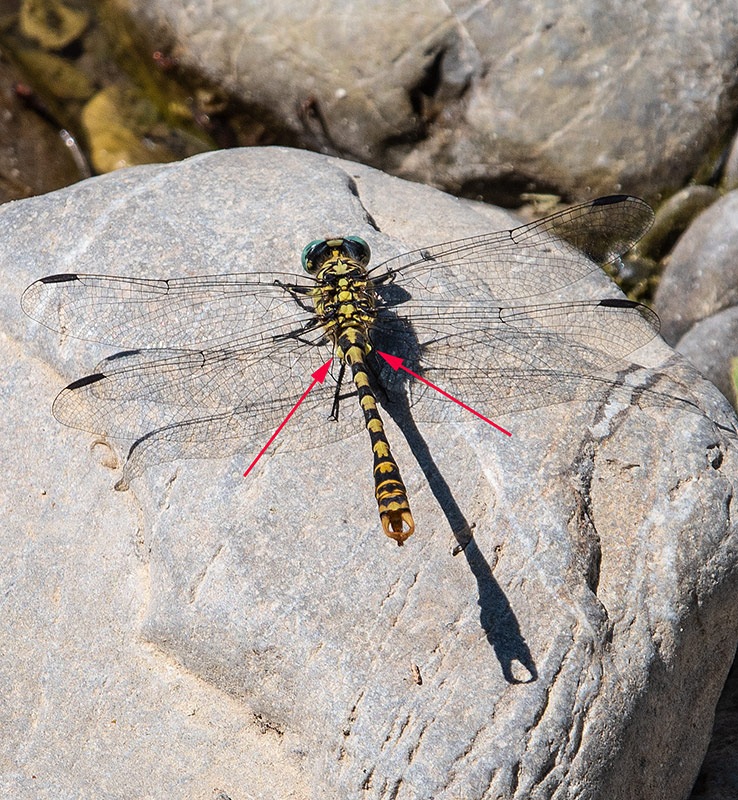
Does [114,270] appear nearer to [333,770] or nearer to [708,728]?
[333,770]

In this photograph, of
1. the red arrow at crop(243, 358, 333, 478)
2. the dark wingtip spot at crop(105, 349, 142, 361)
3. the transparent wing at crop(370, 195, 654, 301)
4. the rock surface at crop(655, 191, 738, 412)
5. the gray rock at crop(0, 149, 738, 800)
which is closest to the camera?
the gray rock at crop(0, 149, 738, 800)

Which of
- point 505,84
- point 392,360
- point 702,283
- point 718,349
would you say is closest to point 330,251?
point 392,360

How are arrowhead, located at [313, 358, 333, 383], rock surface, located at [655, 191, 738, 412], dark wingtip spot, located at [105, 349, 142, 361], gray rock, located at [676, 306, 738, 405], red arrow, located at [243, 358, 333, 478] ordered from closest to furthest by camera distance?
red arrow, located at [243, 358, 333, 478] < dark wingtip spot, located at [105, 349, 142, 361] < arrowhead, located at [313, 358, 333, 383] < gray rock, located at [676, 306, 738, 405] < rock surface, located at [655, 191, 738, 412]

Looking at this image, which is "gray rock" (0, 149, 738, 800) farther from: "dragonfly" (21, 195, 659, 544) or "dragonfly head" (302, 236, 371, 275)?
"dragonfly head" (302, 236, 371, 275)

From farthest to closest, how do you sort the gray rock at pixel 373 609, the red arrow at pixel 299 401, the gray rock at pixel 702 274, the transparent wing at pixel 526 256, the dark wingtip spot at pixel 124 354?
the gray rock at pixel 702 274 < the transparent wing at pixel 526 256 < the dark wingtip spot at pixel 124 354 < the red arrow at pixel 299 401 < the gray rock at pixel 373 609

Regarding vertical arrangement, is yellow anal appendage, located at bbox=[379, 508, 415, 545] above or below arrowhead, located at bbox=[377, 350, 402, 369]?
above

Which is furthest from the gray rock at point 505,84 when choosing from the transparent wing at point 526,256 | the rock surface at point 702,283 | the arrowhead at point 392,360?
the arrowhead at point 392,360

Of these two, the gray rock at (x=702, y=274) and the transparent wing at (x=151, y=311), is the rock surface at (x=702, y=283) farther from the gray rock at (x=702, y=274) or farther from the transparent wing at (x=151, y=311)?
the transparent wing at (x=151, y=311)

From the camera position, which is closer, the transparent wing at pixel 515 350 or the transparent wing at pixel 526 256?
the transparent wing at pixel 515 350

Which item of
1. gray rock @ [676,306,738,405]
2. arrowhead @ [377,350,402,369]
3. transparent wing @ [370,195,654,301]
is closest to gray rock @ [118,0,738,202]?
gray rock @ [676,306,738,405]

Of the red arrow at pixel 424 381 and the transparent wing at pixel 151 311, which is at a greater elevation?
the transparent wing at pixel 151 311
